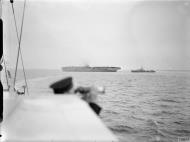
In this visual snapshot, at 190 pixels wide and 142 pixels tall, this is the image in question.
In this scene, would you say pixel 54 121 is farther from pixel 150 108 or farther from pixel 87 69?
pixel 150 108

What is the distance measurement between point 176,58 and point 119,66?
41 cm

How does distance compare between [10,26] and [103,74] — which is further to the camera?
[10,26]

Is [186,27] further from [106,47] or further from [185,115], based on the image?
[106,47]

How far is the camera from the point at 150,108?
1276mm

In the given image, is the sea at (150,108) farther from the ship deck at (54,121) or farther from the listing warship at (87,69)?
the ship deck at (54,121)

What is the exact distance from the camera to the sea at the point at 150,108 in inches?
43.2

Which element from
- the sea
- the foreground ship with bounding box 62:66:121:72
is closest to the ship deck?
the foreground ship with bounding box 62:66:121:72

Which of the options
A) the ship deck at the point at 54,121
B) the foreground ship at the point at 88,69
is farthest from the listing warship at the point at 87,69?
the ship deck at the point at 54,121

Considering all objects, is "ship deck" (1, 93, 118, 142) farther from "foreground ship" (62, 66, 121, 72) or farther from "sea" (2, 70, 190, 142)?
"sea" (2, 70, 190, 142)

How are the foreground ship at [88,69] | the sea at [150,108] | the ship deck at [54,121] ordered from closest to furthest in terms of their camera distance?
the ship deck at [54,121], the foreground ship at [88,69], the sea at [150,108]

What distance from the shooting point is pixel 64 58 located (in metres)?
0.96

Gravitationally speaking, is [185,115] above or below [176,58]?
below

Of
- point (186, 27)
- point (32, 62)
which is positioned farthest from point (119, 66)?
point (186, 27)

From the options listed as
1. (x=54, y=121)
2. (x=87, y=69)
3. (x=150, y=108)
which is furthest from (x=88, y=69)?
(x=150, y=108)
